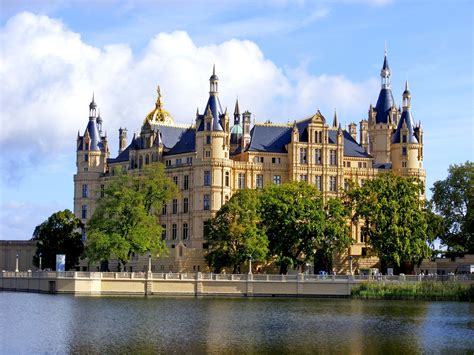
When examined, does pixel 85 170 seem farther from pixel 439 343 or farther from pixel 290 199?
pixel 439 343

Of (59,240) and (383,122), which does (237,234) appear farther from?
(383,122)

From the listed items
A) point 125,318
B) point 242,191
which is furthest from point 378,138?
point 125,318

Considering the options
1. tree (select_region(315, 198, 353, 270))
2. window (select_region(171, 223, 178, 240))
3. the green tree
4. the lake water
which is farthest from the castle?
the lake water

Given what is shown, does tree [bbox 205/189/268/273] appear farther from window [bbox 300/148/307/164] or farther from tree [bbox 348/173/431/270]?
window [bbox 300/148/307/164]

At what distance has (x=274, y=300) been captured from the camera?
93.4 metres

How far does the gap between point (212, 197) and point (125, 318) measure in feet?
173

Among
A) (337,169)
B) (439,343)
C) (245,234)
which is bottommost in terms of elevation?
(439,343)

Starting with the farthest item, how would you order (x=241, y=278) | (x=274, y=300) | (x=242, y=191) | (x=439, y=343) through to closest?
(x=242, y=191), (x=241, y=278), (x=274, y=300), (x=439, y=343)

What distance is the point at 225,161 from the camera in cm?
12200

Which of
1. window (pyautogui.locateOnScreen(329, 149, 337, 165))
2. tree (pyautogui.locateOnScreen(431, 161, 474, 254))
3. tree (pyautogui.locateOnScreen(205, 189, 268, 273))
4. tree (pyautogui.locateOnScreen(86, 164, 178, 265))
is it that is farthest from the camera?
window (pyautogui.locateOnScreen(329, 149, 337, 165))

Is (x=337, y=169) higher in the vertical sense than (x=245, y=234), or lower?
higher

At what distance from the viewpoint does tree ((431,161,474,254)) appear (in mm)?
115750

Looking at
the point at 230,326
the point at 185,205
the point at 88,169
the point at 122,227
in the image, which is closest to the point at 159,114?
the point at 88,169

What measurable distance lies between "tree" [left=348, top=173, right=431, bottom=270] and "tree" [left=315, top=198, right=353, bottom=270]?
1.67 metres
